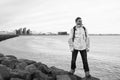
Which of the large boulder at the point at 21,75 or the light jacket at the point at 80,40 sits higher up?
the light jacket at the point at 80,40

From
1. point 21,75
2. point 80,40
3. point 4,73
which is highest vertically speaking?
point 80,40

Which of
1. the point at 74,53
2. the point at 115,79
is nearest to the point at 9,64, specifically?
the point at 74,53

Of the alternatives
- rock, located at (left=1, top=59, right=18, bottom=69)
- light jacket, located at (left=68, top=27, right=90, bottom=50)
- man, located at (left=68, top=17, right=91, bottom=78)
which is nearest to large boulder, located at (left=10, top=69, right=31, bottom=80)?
man, located at (left=68, top=17, right=91, bottom=78)

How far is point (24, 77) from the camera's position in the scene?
22.4 feet

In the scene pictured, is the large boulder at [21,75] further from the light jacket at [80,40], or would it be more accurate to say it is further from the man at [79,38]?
the light jacket at [80,40]

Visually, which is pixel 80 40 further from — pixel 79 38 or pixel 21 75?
pixel 21 75

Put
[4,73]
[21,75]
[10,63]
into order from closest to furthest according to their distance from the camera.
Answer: [4,73] → [21,75] → [10,63]

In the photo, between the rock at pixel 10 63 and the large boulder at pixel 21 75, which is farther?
the rock at pixel 10 63

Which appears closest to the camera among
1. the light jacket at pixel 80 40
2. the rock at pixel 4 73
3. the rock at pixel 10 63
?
the rock at pixel 4 73

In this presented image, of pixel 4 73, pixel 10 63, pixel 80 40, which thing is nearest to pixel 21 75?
pixel 4 73

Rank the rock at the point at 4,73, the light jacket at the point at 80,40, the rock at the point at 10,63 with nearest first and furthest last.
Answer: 1. the rock at the point at 4,73
2. the light jacket at the point at 80,40
3. the rock at the point at 10,63

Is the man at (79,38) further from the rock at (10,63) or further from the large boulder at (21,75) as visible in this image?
the rock at (10,63)

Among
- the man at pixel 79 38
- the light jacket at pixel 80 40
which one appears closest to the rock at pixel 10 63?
the man at pixel 79 38

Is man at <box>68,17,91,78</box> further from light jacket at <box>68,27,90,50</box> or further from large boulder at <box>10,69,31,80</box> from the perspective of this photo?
large boulder at <box>10,69,31,80</box>
